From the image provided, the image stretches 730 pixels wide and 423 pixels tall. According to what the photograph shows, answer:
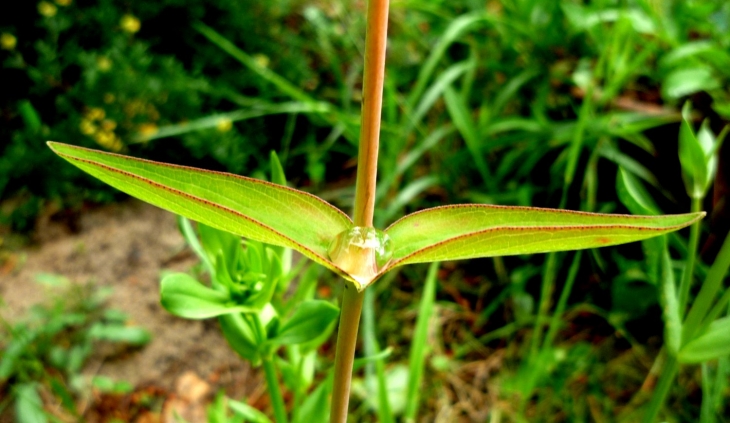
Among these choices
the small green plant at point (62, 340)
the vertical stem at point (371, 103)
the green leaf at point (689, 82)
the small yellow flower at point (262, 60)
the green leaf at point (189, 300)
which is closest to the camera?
the vertical stem at point (371, 103)

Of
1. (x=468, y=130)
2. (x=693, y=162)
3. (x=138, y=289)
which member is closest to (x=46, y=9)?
(x=138, y=289)

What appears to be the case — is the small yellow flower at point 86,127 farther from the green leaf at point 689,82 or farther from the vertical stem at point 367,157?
the green leaf at point 689,82

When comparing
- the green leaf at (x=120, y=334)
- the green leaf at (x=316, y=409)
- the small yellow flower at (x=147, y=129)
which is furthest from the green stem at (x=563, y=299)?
the small yellow flower at (x=147, y=129)

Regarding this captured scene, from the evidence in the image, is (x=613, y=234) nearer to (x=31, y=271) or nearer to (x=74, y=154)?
(x=74, y=154)

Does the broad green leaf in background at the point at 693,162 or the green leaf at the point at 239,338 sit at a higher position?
the broad green leaf in background at the point at 693,162

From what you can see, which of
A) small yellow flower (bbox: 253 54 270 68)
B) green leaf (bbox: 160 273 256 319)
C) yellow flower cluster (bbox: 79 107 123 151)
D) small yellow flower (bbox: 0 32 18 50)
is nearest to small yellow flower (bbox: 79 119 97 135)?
yellow flower cluster (bbox: 79 107 123 151)

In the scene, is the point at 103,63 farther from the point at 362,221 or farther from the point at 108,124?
the point at 362,221

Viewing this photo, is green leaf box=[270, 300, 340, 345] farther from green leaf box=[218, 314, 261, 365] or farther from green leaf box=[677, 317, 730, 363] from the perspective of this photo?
green leaf box=[677, 317, 730, 363]
